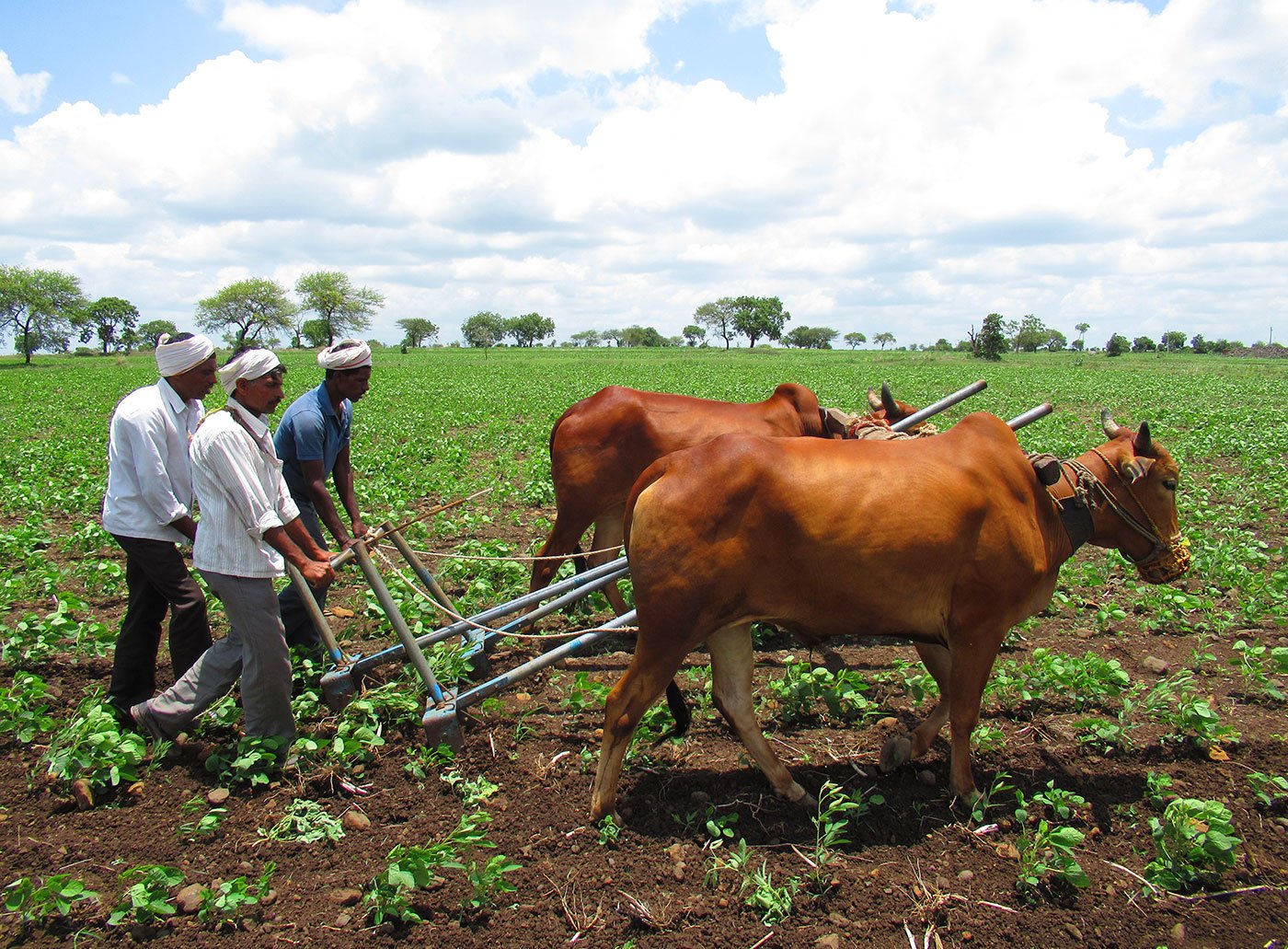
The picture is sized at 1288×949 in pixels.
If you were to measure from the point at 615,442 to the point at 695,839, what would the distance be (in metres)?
4.04

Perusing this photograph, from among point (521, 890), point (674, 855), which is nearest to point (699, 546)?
point (674, 855)

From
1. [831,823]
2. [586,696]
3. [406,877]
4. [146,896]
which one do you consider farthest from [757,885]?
[146,896]

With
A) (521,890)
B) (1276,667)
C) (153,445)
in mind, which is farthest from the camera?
(1276,667)

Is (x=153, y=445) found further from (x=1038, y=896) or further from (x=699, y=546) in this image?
(x=1038, y=896)

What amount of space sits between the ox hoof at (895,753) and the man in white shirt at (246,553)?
134 inches

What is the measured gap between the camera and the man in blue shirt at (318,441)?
5793mm

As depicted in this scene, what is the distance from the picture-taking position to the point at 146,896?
3568mm

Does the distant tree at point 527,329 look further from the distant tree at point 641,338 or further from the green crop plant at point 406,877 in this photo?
the green crop plant at point 406,877

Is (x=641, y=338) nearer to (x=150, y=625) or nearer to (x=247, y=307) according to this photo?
(x=247, y=307)

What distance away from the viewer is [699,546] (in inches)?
169

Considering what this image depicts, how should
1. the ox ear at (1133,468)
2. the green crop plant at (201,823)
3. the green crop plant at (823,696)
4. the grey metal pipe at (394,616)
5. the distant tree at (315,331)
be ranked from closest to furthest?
the green crop plant at (201,823) → the grey metal pipe at (394,616) → the ox ear at (1133,468) → the green crop plant at (823,696) → the distant tree at (315,331)

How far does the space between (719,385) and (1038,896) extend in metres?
33.4

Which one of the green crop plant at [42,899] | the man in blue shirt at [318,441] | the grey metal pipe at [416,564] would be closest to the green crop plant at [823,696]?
the grey metal pipe at [416,564]

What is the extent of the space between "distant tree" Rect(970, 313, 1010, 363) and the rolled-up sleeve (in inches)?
2654
